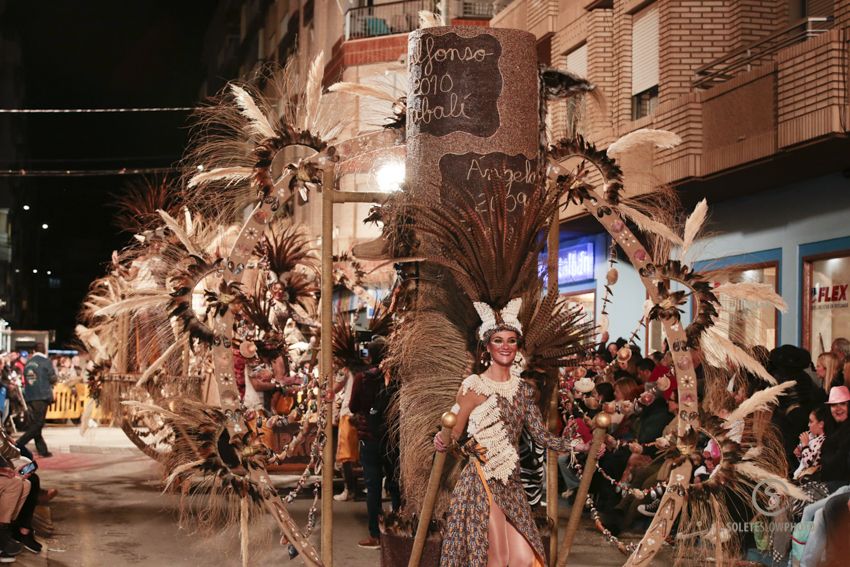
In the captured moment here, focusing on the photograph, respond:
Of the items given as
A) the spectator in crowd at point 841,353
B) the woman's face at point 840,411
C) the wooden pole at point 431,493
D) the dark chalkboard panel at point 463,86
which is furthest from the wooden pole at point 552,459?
the spectator in crowd at point 841,353

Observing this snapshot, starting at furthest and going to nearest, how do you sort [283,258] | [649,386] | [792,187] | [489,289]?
[792,187] → [283,258] → [649,386] → [489,289]

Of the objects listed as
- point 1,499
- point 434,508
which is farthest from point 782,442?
point 1,499

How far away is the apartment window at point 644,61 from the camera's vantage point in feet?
61.3

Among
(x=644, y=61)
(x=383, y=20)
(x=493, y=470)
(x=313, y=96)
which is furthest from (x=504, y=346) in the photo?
(x=383, y=20)

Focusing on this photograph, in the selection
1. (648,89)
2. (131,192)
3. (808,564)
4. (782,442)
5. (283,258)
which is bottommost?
(808,564)

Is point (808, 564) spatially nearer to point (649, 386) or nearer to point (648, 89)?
point (649, 386)

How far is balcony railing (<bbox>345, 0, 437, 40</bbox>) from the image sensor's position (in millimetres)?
31891

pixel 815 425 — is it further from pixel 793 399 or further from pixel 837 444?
pixel 793 399

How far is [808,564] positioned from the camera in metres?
7.91

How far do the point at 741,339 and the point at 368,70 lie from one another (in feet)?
76.3

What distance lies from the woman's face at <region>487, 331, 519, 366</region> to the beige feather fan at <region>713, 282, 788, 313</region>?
5.22 feet

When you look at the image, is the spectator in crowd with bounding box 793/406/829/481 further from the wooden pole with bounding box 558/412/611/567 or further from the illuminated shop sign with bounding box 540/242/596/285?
the illuminated shop sign with bounding box 540/242/596/285

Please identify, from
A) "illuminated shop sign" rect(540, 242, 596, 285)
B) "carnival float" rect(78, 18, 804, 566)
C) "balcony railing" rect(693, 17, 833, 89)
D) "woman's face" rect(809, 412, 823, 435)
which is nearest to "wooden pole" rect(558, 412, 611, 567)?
"carnival float" rect(78, 18, 804, 566)

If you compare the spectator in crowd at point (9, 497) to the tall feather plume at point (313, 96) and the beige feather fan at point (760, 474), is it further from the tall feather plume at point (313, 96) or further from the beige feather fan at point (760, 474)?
the beige feather fan at point (760, 474)
